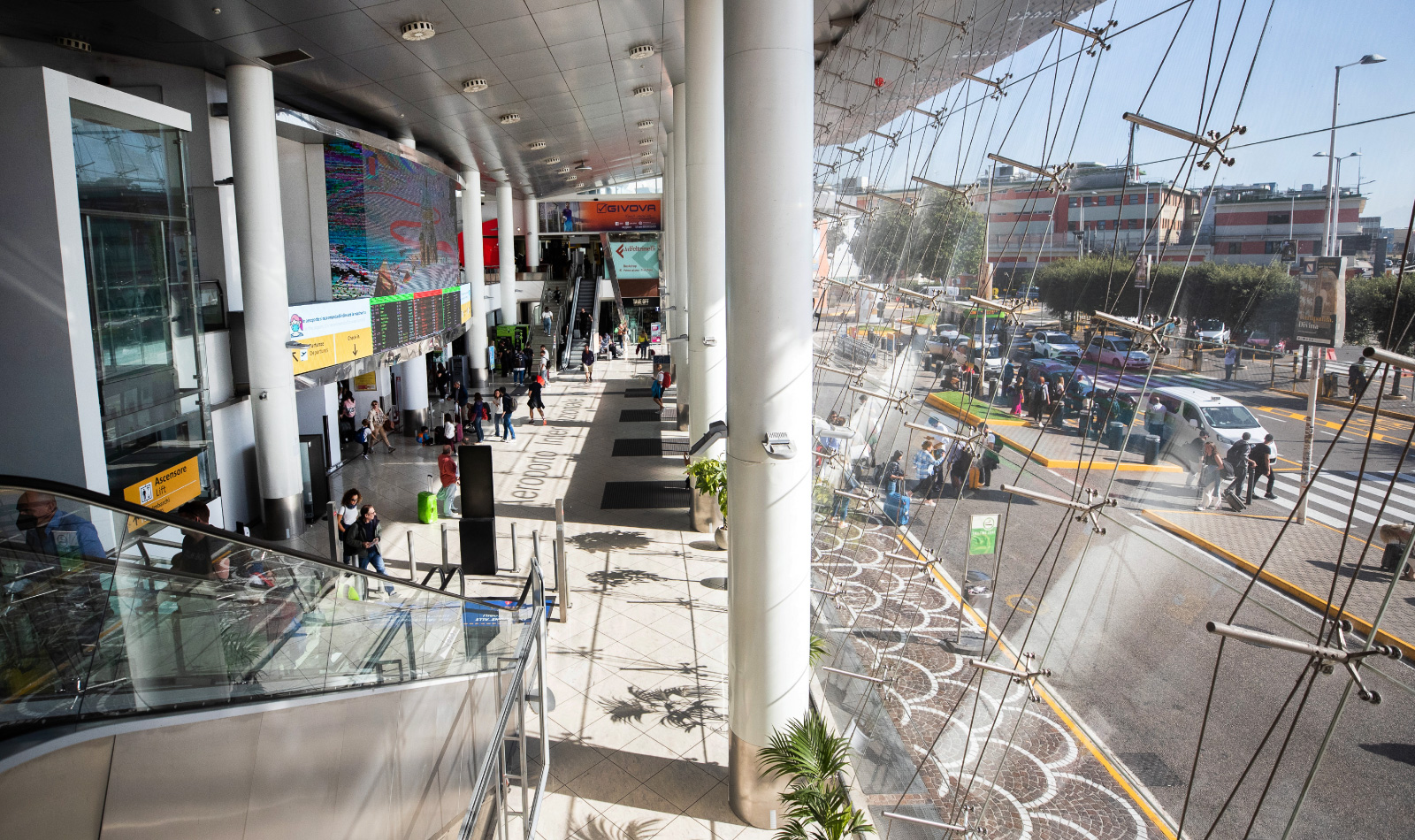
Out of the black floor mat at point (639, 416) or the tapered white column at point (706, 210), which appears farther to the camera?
the black floor mat at point (639, 416)

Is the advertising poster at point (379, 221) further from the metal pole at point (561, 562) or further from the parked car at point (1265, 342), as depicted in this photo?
the parked car at point (1265, 342)

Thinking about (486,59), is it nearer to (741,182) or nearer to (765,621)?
(741,182)

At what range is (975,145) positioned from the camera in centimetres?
625

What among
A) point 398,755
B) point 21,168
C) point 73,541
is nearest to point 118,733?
point 73,541

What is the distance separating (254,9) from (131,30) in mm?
1455

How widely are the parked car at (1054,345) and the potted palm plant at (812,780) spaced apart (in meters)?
2.40

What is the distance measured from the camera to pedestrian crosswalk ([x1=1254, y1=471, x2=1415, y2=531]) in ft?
7.04

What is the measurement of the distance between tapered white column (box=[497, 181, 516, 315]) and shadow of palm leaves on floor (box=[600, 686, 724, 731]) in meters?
21.8

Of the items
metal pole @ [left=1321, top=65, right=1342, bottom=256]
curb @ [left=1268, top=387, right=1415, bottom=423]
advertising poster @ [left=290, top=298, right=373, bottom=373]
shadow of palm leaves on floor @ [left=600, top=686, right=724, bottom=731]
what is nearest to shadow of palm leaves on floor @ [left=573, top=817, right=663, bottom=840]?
shadow of palm leaves on floor @ [left=600, top=686, right=724, bottom=731]

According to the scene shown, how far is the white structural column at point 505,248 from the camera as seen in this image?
26.6 meters

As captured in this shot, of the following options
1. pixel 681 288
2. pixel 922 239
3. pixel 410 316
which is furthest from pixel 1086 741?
pixel 681 288

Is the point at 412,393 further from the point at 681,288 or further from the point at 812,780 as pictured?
the point at 812,780

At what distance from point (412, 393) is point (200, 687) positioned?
624 inches

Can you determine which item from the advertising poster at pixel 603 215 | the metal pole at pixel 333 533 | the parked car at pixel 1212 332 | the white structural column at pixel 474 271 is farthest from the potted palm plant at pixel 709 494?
the advertising poster at pixel 603 215
